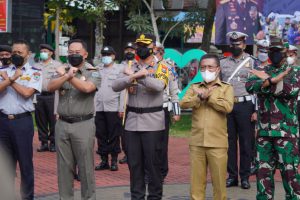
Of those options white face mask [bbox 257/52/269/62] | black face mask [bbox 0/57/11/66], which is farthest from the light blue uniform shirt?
white face mask [bbox 257/52/269/62]

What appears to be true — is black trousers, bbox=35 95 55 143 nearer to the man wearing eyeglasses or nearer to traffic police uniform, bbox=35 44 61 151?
traffic police uniform, bbox=35 44 61 151

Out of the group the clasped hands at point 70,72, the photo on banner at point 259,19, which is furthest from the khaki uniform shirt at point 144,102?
the photo on banner at point 259,19

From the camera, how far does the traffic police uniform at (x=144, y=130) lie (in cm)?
770

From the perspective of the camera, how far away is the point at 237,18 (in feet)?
47.9

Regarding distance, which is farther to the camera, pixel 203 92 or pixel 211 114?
pixel 211 114

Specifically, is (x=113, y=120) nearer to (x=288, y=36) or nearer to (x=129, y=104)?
(x=129, y=104)

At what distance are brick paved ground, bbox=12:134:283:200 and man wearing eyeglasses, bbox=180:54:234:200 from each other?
1.48 metres

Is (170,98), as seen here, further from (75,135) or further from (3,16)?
Answer: (3,16)

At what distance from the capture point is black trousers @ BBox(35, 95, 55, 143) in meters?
13.2

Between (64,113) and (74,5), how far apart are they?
1487cm

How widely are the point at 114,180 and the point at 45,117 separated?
3578 mm

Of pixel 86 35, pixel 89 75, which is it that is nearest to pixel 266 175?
pixel 89 75

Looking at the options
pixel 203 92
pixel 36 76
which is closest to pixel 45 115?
pixel 36 76

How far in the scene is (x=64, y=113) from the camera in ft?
24.9
